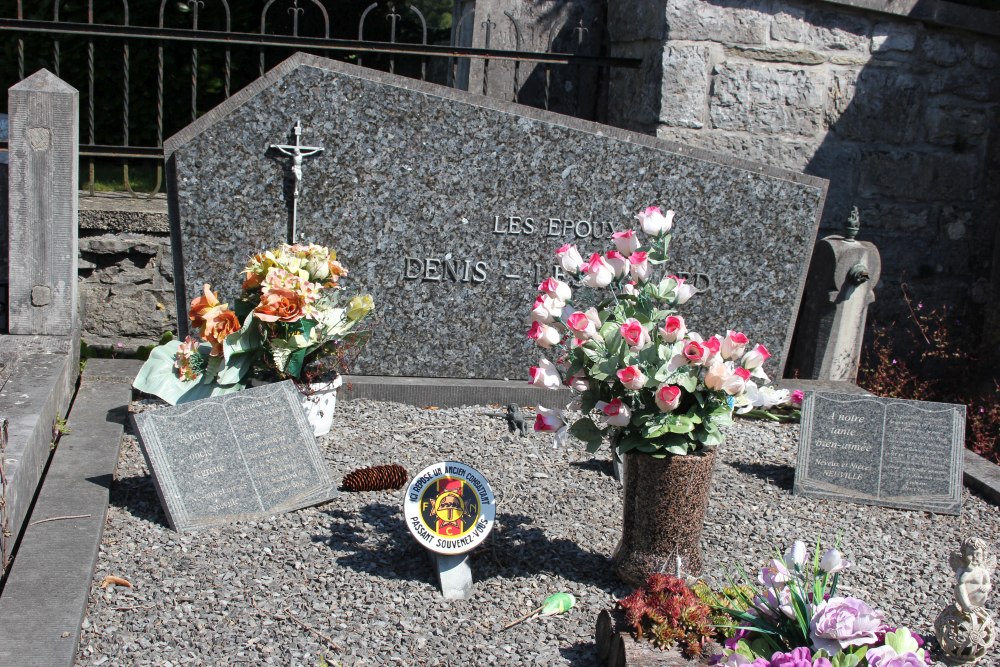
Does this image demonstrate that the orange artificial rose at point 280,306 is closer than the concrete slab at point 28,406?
No

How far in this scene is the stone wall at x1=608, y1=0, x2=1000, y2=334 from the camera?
18.9 ft

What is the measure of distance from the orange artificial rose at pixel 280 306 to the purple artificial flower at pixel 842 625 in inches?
95.9

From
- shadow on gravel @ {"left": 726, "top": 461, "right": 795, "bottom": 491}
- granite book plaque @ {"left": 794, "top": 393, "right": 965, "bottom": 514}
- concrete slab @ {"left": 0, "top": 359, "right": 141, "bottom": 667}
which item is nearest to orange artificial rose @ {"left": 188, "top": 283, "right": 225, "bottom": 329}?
concrete slab @ {"left": 0, "top": 359, "right": 141, "bottom": 667}

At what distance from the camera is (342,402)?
4.66 meters

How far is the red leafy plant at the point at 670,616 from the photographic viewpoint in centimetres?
238

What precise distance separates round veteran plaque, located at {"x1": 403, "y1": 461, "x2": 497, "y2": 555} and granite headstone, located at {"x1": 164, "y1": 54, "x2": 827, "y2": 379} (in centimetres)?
194

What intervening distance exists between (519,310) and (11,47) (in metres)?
5.57

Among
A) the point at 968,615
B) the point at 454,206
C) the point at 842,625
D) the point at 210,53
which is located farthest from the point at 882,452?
the point at 210,53

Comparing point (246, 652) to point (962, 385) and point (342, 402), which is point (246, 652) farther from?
point (962, 385)

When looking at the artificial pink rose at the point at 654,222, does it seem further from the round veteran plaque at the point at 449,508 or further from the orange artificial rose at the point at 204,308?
the orange artificial rose at the point at 204,308

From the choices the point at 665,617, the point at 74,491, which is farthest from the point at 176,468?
the point at 665,617

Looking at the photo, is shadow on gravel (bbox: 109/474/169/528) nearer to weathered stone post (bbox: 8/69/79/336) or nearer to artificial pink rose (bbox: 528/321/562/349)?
weathered stone post (bbox: 8/69/79/336)

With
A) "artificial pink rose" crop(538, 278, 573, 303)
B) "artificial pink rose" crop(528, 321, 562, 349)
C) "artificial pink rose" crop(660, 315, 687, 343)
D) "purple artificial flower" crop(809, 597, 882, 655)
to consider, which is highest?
"artificial pink rose" crop(538, 278, 573, 303)

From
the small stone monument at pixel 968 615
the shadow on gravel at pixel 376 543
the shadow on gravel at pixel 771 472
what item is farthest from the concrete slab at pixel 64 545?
the shadow on gravel at pixel 771 472
